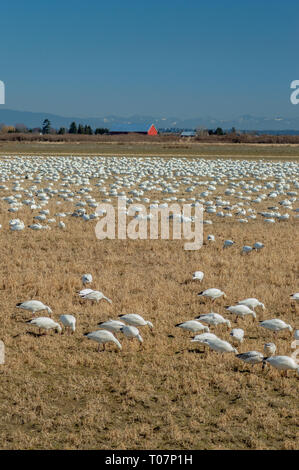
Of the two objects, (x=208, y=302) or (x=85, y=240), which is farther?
(x=85, y=240)


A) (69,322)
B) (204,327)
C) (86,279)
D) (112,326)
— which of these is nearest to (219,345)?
(204,327)

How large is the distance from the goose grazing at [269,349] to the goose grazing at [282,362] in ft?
1.53

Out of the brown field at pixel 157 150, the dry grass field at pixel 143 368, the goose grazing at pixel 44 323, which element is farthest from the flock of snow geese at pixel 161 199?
the brown field at pixel 157 150

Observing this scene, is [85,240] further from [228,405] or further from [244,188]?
[244,188]

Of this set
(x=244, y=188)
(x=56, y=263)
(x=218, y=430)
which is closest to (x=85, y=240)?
(x=56, y=263)

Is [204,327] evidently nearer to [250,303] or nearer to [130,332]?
[130,332]

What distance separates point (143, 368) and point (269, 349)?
6.68 feet

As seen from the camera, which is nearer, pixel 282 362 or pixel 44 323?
pixel 282 362

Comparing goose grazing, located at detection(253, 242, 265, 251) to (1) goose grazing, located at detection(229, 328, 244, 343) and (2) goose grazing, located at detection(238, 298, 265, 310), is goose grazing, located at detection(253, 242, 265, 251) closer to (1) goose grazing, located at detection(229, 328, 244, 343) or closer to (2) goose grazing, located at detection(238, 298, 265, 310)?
(2) goose grazing, located at detection(238, 298, 265, 310)

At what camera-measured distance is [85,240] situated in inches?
629

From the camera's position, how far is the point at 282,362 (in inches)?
A: 291

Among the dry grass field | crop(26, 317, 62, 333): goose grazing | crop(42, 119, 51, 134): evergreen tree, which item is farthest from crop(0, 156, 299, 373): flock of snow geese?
crop(42, 119, 51, 134): evergreen tree

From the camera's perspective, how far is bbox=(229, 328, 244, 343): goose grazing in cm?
844
